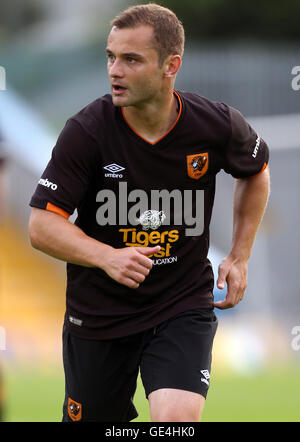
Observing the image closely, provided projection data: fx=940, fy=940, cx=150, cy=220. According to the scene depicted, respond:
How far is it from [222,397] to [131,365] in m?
3.77

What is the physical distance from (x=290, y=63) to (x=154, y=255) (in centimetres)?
766

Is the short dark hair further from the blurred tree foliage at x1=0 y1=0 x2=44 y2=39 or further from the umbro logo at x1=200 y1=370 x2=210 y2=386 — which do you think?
the blurred tree foliage at x1=0 y1=0 x2=44 y2=39

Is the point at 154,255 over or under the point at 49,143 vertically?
under

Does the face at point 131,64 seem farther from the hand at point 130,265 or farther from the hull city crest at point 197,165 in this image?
the hand at point 130,265

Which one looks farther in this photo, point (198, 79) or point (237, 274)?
point (198, 79)

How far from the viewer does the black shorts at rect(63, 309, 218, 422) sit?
4738 millimetres

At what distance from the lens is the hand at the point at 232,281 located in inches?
202

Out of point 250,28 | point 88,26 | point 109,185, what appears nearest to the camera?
point 109,185

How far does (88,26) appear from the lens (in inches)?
922

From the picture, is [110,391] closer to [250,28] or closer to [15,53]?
[15,53]

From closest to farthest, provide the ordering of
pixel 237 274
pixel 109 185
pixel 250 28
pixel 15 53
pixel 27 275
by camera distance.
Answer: pixel 109 185
pixel 237 274
pixel 27 275
pixel 15 53
pixel 250 28

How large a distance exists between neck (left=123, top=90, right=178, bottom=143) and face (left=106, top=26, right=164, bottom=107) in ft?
0.32

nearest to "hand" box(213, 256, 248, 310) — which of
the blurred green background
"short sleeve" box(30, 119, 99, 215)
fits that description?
"short sleeve" box(30, 119, 99, 215)
